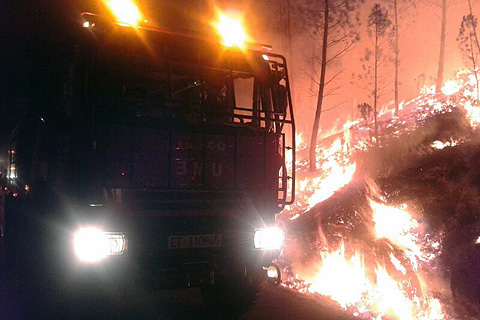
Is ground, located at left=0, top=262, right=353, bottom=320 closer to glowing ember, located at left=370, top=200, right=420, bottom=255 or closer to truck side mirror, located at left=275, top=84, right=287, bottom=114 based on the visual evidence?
glowing ember, located at left=370, top=200, right=420, bottom=255

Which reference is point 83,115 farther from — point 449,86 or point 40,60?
point 449,86

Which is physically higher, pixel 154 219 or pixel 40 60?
pixel 40 60

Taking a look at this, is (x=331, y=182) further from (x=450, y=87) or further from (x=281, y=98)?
(x=450, y=87)

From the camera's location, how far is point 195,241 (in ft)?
14.5

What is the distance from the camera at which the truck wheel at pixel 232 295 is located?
5121mm

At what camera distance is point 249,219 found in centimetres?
→ 480

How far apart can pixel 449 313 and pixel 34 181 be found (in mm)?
5812

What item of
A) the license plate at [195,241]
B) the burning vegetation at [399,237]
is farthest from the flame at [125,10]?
the burning vegetation at [399,237]

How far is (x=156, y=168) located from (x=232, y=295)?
6.98 feet

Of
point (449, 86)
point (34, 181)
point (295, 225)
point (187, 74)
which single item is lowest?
point (295, 225)

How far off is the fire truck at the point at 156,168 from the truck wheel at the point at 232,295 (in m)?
0.02

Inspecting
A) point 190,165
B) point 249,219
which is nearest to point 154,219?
point 190,165

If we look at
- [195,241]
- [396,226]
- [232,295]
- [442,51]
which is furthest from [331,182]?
[442,51]

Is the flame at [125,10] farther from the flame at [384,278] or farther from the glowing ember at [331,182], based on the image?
the glowing ember at [331,182]
